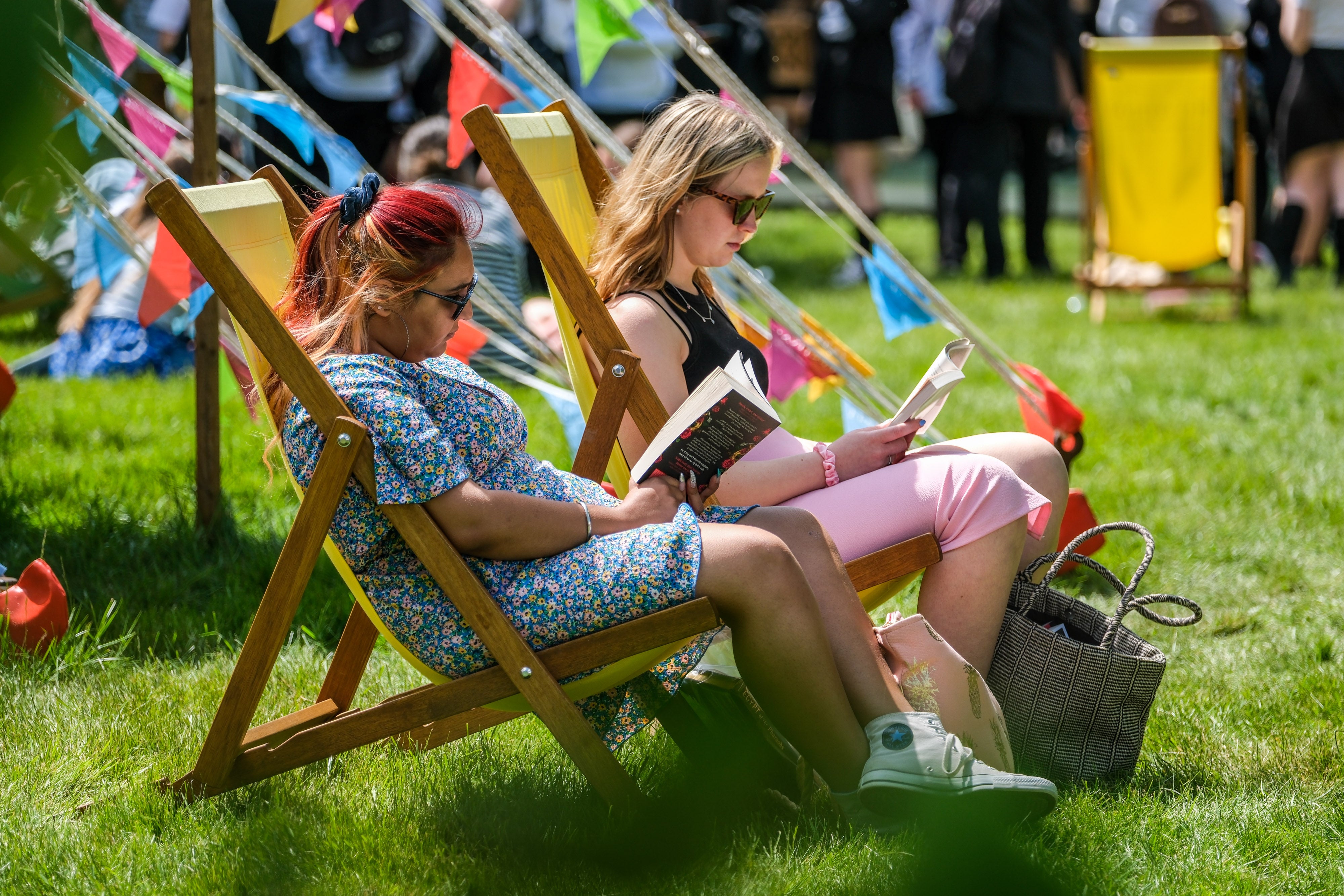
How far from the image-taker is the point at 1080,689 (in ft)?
7.73

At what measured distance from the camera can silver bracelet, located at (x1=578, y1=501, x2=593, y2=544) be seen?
2.09 m

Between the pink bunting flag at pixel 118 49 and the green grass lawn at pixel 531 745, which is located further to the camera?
the pink bunting flag at pixel 118 49

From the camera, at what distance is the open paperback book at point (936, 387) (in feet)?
7.84

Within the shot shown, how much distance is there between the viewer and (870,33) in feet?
26.7

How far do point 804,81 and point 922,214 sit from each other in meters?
3.64

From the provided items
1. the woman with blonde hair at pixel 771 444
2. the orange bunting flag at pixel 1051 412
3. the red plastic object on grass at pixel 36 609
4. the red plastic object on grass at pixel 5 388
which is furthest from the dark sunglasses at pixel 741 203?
the red plastic object on grass at pixel 5 388

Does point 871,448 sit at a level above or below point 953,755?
above

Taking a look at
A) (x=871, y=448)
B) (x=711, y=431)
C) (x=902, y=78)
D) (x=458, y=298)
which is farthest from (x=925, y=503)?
(x=902, y=78)

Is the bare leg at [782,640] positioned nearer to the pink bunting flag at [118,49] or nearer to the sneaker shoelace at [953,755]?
the sneaker shoelace at [953,755]

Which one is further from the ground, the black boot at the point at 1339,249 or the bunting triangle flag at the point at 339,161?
the bunting triangle flag at the point at 339,161

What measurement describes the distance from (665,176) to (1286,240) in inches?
252

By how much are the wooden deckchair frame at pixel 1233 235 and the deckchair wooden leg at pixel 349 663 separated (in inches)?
217

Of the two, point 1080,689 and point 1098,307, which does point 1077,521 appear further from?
point 1098,307

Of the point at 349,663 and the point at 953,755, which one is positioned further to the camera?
the point at 349,663
